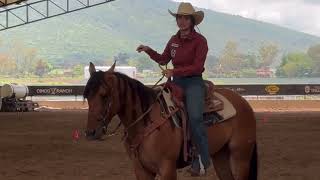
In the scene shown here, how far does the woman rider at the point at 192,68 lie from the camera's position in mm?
5082

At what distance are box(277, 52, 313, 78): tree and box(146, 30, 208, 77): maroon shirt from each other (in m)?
137

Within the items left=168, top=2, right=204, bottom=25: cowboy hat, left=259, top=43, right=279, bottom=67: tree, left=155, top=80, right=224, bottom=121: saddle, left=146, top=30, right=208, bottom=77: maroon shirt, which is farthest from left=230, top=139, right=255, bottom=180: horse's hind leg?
left=259, top=43, right=279, bottom=67: tree

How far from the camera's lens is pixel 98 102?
4.57 meters

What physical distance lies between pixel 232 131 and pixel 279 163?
5195 millimetres

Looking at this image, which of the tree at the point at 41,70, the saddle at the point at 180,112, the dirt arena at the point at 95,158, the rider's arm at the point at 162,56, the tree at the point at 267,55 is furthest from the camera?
the tree at the point at 267,55

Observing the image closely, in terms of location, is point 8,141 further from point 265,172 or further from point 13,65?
point 13,65

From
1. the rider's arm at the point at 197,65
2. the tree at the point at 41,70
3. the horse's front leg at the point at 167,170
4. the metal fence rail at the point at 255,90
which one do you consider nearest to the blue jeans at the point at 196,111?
the rider's arm at the point at 197,65

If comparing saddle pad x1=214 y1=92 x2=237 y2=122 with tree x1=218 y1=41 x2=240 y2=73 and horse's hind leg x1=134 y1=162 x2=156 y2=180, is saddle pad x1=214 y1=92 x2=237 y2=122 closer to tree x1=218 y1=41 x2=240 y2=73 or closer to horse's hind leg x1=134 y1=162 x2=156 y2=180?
horse's hind leg x1=134 y1=162 x2=156 y2=180

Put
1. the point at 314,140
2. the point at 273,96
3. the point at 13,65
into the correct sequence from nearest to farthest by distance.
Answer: the point at 314,140 → the point at 273,96 → the point at 13,65

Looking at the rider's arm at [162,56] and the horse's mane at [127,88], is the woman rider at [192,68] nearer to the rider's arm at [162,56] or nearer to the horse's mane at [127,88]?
the rider's arm at [162,56]

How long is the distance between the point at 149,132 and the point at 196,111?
487 mm

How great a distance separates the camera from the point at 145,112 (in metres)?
5.04

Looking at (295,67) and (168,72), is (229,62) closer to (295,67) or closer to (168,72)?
(295,67)

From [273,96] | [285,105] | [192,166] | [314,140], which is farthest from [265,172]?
[273,96]
